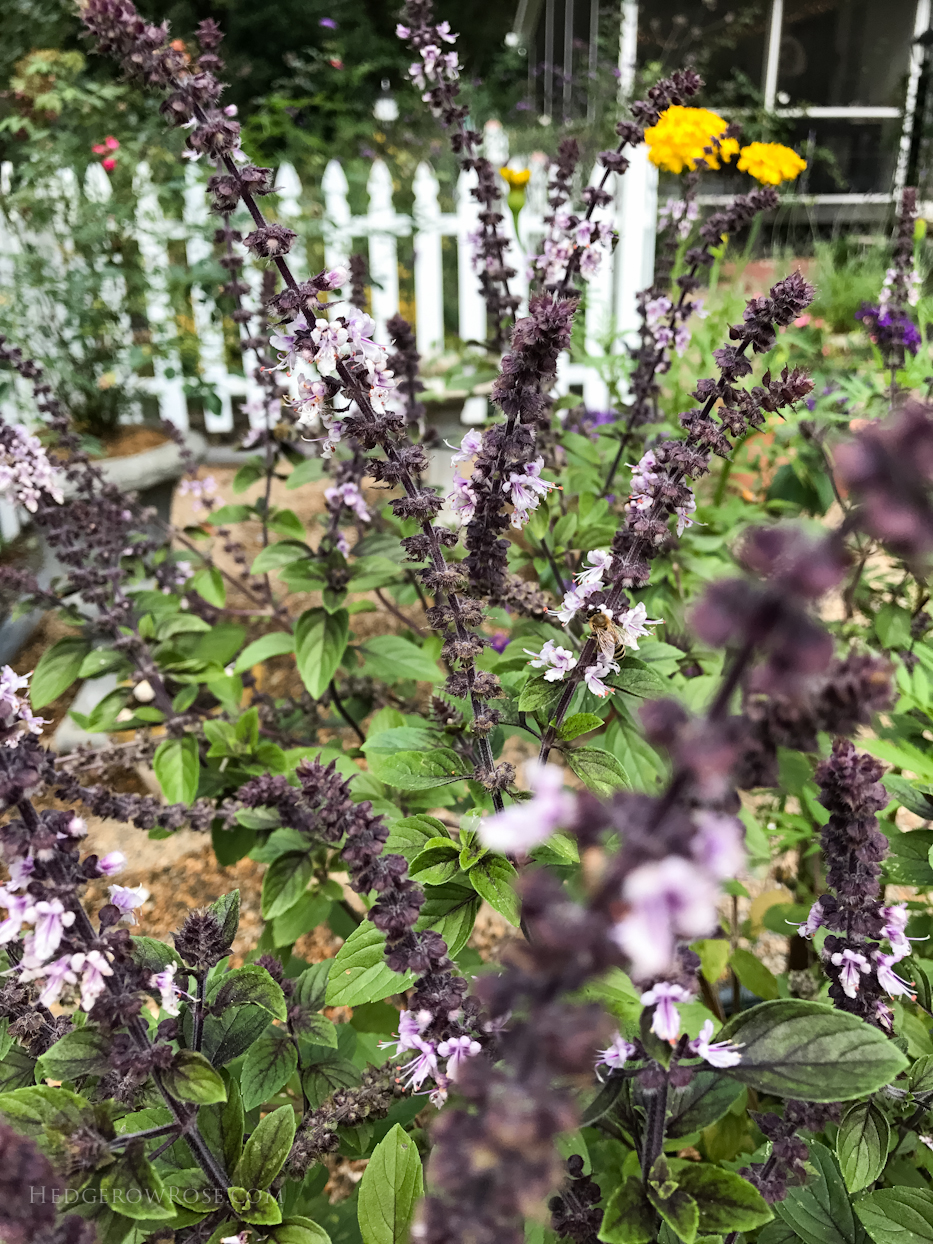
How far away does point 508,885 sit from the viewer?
1.11 meters

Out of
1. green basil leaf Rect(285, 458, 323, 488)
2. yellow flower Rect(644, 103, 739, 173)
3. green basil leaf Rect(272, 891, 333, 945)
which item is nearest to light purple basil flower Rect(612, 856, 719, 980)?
green basil leaf Rect(272, 891, 333, 945)

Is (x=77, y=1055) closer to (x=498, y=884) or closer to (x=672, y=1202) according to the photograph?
(x=498, y=884)

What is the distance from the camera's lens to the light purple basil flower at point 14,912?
29.7 inches

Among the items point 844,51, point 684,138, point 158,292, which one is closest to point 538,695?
point 684,138

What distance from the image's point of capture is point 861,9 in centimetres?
884

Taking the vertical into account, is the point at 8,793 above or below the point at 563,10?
below

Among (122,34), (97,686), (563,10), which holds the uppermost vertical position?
(563,10)

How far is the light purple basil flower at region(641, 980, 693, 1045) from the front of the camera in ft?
2.37

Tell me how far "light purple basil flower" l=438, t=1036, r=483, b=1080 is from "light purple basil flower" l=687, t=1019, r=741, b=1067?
229 mm

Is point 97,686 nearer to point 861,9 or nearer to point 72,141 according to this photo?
point 72,141

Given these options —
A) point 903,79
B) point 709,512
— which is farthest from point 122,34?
point 903,79

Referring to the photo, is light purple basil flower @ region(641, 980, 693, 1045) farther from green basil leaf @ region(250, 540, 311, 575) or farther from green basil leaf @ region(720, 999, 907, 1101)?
green basil leaf @ region(250, 540, 311, 575)

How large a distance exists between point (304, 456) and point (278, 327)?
1.69 metres

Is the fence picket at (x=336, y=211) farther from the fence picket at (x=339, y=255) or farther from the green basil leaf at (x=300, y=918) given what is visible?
the green basil leaf at (x=300, y=918)
